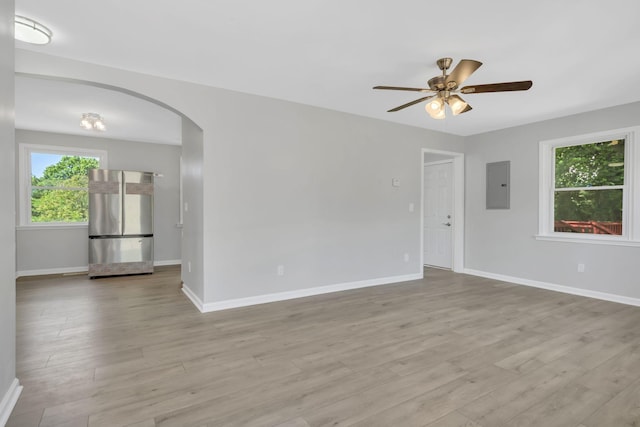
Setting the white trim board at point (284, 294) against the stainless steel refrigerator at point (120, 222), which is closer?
the white trim board at point (284, 294)

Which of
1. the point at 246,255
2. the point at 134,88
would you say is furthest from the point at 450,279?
the point at 134,88

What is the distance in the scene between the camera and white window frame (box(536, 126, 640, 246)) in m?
3.99

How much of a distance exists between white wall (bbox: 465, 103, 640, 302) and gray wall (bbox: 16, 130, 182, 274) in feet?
19.0

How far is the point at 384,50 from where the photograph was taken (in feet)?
9.15

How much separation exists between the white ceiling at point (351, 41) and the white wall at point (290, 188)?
0.76 feet

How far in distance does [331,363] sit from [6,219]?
2252 mm

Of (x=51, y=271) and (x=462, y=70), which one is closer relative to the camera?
(x=462, y=70)

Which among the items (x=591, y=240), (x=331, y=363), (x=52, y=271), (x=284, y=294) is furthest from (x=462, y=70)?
(x=52, y=271)

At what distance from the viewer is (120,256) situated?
18.5 feet

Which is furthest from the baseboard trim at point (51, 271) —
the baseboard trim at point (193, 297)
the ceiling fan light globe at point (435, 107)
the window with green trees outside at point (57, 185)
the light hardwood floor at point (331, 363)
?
the ceiling fan light globe at point (435, 107)

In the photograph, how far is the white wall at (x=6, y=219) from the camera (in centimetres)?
177

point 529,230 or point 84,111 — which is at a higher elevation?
point 84,111

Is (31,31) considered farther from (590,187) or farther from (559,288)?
(559,288)

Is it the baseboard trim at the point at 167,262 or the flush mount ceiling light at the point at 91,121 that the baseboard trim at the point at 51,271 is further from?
the flush mount ceiling light at the point at 91,121
